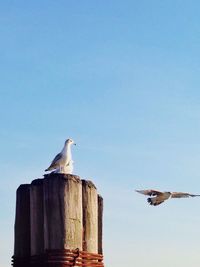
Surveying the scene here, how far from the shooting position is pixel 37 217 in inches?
253

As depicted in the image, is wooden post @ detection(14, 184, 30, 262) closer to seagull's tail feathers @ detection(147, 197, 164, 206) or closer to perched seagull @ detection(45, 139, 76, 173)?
perched seagull @ detection(45, 139, 76, 173)

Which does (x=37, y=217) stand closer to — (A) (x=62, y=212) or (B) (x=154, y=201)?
(A) (x=62, y=212)

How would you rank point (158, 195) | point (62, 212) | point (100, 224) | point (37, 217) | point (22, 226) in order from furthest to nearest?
point (158, 195), point (100, 224), point (22, 226), point (37, 217), point (62, 212)

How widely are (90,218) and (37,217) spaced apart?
1.97ft

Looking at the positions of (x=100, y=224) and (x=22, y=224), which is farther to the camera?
(x=100, y=224)

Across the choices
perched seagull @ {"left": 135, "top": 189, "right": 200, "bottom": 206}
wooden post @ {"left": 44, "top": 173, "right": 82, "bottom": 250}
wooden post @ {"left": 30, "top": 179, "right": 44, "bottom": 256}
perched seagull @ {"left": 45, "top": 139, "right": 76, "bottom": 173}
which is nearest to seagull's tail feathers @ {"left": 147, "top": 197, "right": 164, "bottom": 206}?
perched seagull @ {"left": 135, "top": 189, "right": 200, "bottom": 206}

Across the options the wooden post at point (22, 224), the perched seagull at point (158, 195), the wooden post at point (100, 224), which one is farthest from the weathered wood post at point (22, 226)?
the perched seagull at point (158, 195)

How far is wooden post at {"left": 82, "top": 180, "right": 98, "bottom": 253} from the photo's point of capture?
642 centimetres

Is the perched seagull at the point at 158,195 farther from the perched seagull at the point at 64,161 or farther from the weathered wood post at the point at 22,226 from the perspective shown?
the weathered wood post at the point at 22,226

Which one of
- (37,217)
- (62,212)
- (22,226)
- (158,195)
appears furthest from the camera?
(158,195)

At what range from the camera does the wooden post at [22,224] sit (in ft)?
21.4

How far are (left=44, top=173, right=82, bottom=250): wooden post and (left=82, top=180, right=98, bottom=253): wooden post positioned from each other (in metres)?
0.11

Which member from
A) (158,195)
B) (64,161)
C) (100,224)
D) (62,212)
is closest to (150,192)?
(158,195)

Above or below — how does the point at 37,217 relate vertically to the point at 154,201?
below
